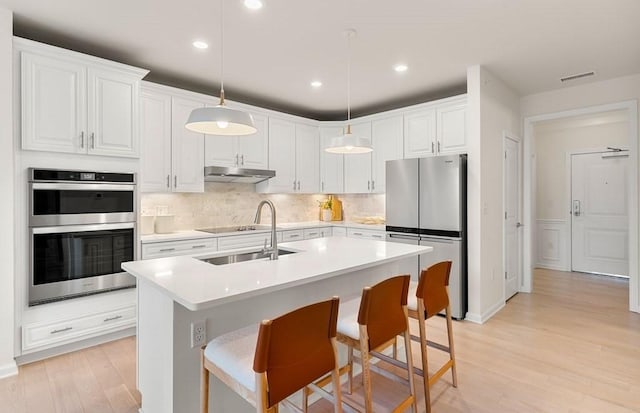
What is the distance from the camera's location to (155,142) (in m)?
3.58

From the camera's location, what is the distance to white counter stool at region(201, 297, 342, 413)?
3.91 ft

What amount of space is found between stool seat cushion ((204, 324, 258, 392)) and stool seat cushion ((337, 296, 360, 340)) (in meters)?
0.47

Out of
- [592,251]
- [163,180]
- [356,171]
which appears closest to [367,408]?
[163,180]

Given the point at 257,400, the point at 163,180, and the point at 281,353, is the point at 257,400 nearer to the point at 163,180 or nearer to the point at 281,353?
the point at 281,353

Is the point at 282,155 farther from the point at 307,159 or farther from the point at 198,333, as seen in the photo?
the point at 198,333

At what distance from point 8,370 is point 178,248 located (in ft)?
4.99

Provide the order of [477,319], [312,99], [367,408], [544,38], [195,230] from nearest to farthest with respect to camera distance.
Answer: [367,408], [544,38], [477,319], [195,230], [312,99]

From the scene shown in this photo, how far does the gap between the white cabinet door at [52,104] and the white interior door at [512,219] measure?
452 centimetres

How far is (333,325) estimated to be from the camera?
4.62 ft

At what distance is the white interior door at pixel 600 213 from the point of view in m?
5.38

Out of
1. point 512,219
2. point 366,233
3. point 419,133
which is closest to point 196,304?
point 366,233

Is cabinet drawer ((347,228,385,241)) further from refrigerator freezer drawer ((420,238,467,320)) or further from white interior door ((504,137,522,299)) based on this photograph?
white interior door ((504,137,522,299))

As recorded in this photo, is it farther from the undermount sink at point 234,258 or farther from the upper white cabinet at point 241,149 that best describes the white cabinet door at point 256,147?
the undermount sink at point 234,258

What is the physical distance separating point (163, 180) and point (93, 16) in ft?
5.22
